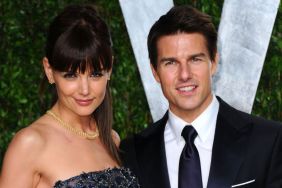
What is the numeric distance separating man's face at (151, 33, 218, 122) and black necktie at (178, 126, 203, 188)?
0.34 ft

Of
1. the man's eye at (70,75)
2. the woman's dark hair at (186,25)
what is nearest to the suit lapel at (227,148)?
the woman's dark hair at (186,25)

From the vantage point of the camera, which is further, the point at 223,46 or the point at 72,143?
the point at 223,46

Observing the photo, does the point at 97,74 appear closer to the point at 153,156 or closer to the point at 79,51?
the point at 79,51

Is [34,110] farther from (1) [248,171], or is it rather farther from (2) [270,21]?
(1) [248,171]

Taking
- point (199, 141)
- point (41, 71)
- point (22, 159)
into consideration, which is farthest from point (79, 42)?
point (41, 71)

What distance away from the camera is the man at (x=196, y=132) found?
11.2ft

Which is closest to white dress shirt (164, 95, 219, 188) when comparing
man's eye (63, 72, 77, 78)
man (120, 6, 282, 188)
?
man (120, 6, 282, 188)

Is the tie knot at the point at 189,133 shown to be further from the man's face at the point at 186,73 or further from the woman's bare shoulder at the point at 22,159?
the woman's bare shoulder at the point at 22,159

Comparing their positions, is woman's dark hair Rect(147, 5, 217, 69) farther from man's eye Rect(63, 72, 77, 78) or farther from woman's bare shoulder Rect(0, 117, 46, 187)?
woman's bare shoulder Rect(0, 117, 46, 187)

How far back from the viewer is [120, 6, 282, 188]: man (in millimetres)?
3402

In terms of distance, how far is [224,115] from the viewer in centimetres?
355

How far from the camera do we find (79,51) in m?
3.53

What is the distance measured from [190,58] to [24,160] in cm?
93

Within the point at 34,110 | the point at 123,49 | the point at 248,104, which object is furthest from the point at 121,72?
the point at 248,104
